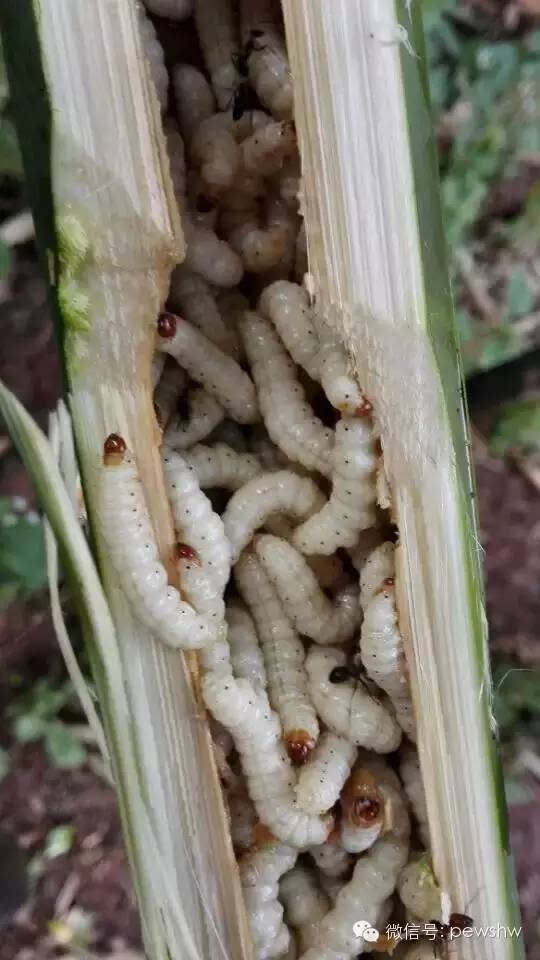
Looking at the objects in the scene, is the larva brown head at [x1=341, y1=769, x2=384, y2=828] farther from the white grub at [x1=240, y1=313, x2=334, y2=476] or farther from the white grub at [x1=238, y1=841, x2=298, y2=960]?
the white grub at [x1=240, y1=313, x2=334, y2=476]

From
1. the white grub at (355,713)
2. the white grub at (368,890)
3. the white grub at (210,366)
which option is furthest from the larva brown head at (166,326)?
the white grub at (368,890)

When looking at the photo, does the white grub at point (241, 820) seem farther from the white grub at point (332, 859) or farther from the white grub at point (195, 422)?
the white grub at point (195, 422)

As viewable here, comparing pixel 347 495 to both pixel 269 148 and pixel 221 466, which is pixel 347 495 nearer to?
pixel 221 466

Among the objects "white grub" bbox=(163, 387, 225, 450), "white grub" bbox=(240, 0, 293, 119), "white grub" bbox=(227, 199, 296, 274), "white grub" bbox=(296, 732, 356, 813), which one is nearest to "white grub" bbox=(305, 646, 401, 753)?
"white grub" bbox=(296, 732, 356, 813)

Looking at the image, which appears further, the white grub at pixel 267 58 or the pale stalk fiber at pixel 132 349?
the white grub at pixel 267 58

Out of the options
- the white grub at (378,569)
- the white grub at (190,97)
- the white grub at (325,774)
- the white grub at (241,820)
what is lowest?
the white grub at (241,820)

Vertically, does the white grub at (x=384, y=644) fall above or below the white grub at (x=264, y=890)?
above

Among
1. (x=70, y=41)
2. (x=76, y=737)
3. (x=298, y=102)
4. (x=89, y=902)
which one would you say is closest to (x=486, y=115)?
(x=298, y=102)

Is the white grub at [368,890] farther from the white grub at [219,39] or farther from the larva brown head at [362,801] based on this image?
the white grub at [219,39]
